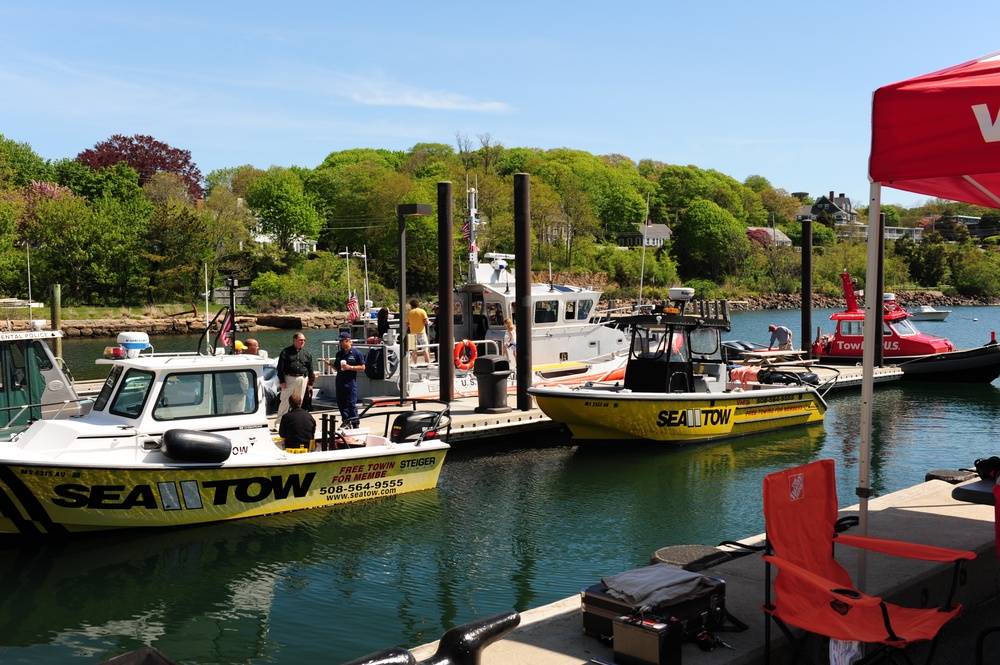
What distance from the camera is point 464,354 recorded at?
19.4 metres

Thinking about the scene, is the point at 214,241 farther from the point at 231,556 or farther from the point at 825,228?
the point at 825,228

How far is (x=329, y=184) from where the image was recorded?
9831 cm

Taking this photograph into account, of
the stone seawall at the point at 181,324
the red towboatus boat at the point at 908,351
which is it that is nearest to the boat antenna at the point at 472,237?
the red towboatus boat at the point at 908,351

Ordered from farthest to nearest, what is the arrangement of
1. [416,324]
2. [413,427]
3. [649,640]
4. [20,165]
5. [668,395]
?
[20,165]
[416,324]
[668,395]
[413,427]
[649,640]

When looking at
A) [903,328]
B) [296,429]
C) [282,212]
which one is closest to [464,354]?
[296,429]

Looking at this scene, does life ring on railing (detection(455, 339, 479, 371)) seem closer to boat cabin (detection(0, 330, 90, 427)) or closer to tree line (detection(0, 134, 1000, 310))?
boat cabin (detection(0, 330, 90, 427))

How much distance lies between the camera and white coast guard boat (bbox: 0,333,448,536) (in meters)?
10.1

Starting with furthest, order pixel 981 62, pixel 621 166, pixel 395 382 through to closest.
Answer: pixel 621 166
pixel 395 382
pixel 981 62

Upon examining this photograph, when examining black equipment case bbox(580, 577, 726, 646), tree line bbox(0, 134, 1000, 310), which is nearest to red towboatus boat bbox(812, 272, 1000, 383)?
black equipment case bbox(580, 577, 726, 646)

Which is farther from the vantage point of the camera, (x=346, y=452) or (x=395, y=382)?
(x=395, y=382)

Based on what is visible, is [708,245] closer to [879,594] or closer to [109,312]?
[109,312]

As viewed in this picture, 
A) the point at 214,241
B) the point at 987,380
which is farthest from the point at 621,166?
the point at 987,380

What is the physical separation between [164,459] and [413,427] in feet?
12.8

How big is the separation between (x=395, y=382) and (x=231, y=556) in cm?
791
